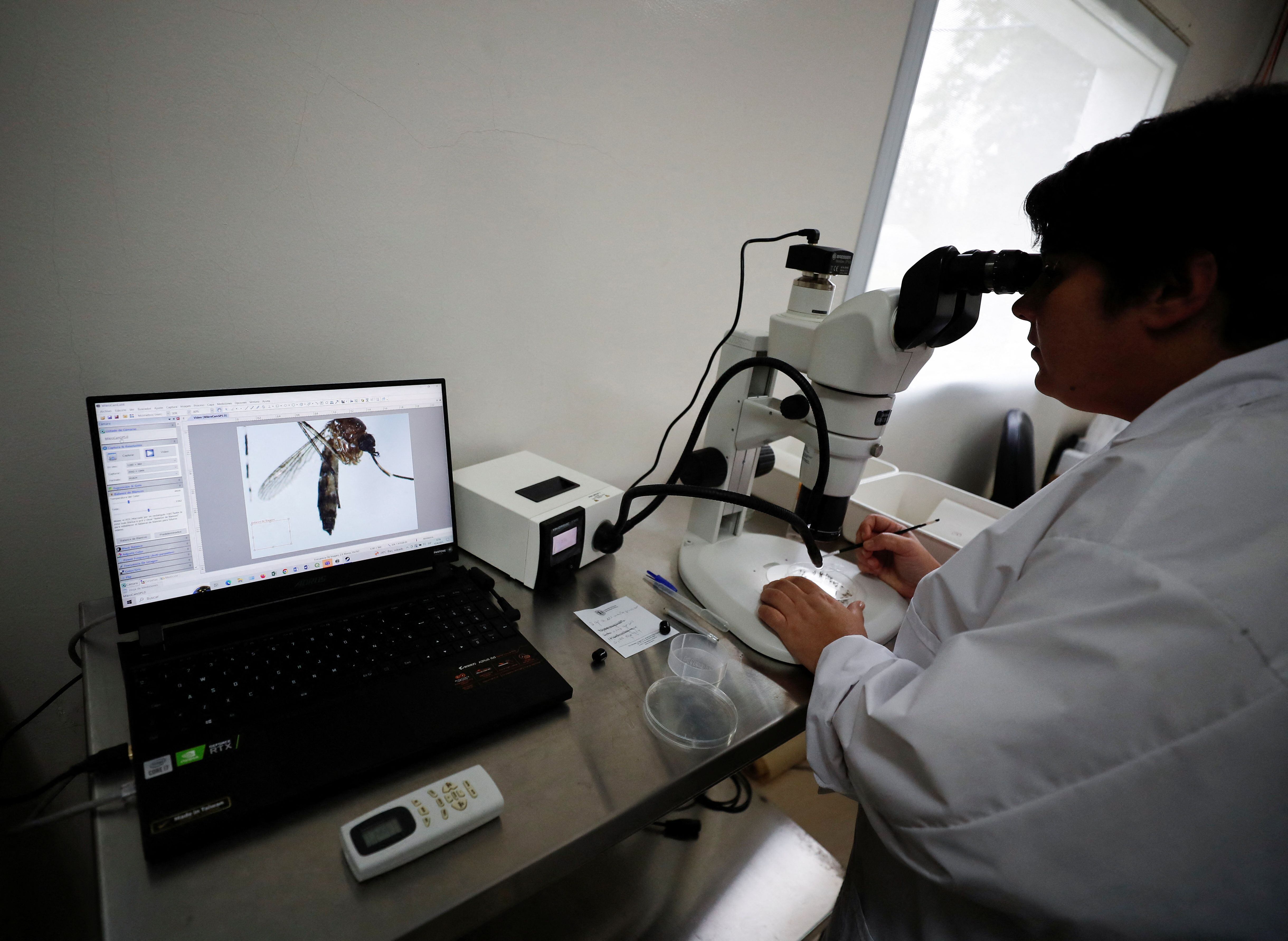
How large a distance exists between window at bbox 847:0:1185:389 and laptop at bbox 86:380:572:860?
3.40 ft

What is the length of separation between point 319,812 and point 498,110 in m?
0.92

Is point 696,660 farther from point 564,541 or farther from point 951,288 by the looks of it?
point 951,288

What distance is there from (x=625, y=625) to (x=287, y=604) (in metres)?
0.44

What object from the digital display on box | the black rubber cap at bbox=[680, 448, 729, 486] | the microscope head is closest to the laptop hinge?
the digital display on box

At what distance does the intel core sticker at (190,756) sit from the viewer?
51cm

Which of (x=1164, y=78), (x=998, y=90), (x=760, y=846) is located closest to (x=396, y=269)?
(x=760, y=846)

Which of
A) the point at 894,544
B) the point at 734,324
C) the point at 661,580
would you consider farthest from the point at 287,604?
the point at 894,544

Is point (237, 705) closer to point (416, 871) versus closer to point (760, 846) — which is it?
point (416, 871)

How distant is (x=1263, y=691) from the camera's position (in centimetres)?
42

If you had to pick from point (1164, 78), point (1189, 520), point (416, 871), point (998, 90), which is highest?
point (1164, 78)

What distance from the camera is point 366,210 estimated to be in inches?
31.9

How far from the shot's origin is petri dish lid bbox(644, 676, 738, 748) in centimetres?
65

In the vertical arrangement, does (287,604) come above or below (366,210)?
below

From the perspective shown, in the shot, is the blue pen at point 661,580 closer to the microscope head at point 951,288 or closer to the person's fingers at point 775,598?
the person's fingers at point 775,598
